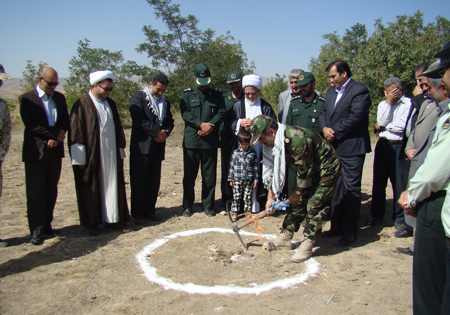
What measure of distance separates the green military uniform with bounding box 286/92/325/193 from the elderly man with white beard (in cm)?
39

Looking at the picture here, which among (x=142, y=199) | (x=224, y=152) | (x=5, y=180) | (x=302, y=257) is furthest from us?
(x=5, y=180)

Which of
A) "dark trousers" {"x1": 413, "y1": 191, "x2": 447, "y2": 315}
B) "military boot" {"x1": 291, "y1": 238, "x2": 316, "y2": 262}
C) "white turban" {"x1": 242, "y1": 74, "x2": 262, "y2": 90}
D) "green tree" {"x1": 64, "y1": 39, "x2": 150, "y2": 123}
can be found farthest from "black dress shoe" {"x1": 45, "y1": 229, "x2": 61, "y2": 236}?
"green tree" {"x1": 64, "y1": 39, "x2": 150, "y2": 123}

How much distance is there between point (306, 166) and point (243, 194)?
1.87 meters

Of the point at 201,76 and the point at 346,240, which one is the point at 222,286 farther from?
the point at 201,76

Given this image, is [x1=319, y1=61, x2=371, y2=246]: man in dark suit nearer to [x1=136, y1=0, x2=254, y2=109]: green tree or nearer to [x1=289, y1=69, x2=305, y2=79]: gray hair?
[x1=289, y1=69, x2=305, y2=79]: gray hair

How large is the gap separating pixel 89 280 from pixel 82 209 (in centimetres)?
136

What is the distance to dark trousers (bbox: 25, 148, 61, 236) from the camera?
4.34m

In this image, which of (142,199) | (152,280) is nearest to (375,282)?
(152,280)

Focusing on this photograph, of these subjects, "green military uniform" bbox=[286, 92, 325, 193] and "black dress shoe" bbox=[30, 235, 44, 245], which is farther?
"green military uniform" bbox=[286, 92, 325, 193]

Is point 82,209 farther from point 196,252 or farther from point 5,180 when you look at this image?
point 5,180

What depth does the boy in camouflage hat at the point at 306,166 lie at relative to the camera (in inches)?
146

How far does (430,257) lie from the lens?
7.24ft

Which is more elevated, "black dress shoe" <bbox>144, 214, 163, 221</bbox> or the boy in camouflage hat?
the boy in camouflage hat

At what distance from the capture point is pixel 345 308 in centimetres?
301
